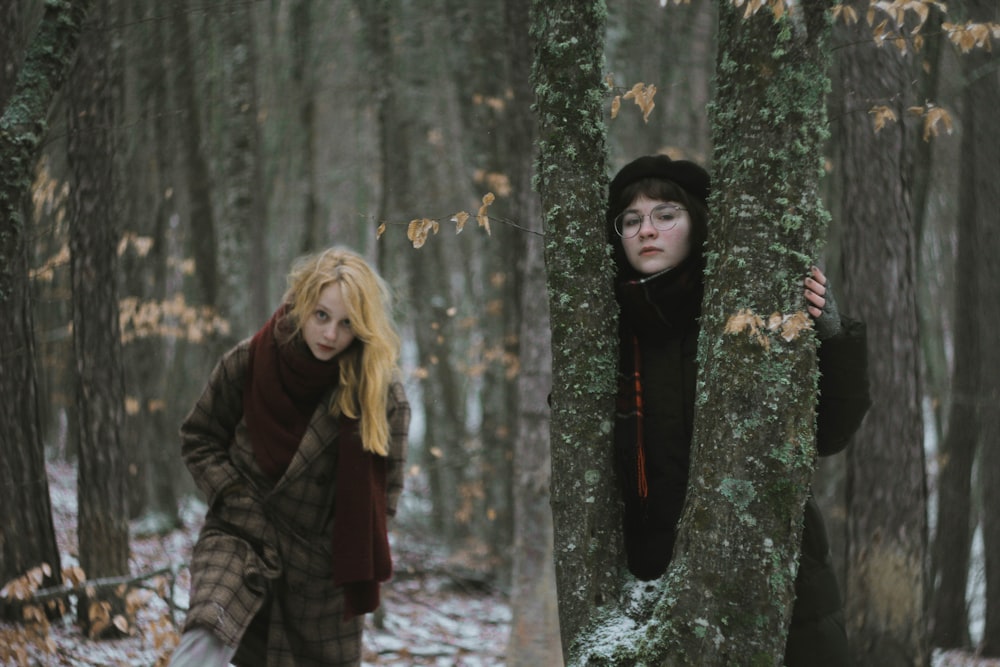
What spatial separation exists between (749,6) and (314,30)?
1082cm

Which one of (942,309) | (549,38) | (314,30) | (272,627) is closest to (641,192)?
(549,38)

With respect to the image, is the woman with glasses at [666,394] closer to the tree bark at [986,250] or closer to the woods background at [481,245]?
the woods background at [481,245]

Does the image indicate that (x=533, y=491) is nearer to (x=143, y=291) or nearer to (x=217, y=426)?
(x=217, y=426)

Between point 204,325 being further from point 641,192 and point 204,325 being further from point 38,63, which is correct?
point 641,192

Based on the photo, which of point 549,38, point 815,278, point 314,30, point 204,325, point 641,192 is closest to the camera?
point 815,278

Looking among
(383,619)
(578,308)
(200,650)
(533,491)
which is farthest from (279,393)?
(383,619)

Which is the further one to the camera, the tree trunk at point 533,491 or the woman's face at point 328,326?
the tree trunk at point 533,491

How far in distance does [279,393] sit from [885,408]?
3.52 m

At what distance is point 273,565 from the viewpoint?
362cm

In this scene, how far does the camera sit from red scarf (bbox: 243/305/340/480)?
3633 mm

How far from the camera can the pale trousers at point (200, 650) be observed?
3189 mm

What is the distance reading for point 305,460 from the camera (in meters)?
3.65

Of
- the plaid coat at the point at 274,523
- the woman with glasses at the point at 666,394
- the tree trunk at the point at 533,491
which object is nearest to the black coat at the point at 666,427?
the woman with glasses at the point at 666,394

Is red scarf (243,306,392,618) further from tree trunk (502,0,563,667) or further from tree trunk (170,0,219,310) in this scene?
tree trunk (170,0,219,310)
